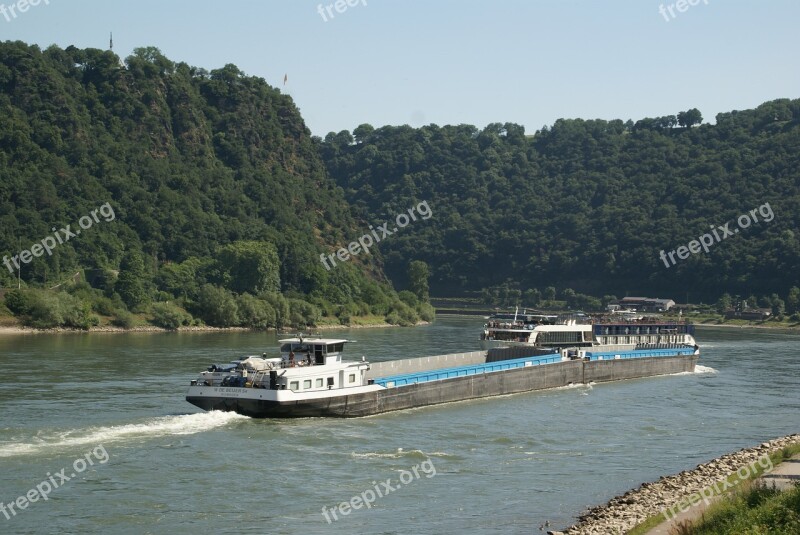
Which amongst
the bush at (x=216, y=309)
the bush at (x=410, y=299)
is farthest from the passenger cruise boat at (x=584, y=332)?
the bush at (x=410, y=299)

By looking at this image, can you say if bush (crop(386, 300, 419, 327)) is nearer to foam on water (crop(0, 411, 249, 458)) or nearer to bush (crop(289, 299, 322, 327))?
bush (crop(289, 299, 322, 327))

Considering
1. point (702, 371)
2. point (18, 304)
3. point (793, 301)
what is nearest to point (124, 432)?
point (702, 371)

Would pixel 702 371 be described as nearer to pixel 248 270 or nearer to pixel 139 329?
pixel 139 329

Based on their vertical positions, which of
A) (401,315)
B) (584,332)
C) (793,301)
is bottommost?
(584,332)

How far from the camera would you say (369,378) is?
214 feet

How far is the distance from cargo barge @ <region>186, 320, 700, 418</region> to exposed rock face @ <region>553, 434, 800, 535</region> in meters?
19.4

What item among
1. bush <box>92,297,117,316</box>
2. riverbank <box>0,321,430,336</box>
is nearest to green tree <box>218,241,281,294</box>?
riverbank <box>0,321,430,336</box>

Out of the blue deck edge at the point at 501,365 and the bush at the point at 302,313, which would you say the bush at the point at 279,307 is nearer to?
the bush at the point at 302,313

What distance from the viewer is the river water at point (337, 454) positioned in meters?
37.2

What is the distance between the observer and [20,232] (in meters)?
156

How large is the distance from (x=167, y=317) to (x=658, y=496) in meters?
105

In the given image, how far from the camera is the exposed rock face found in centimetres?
3531

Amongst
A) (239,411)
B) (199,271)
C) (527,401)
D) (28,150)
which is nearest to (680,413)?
(527,401)

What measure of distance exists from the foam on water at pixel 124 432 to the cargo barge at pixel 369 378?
1265 mm
